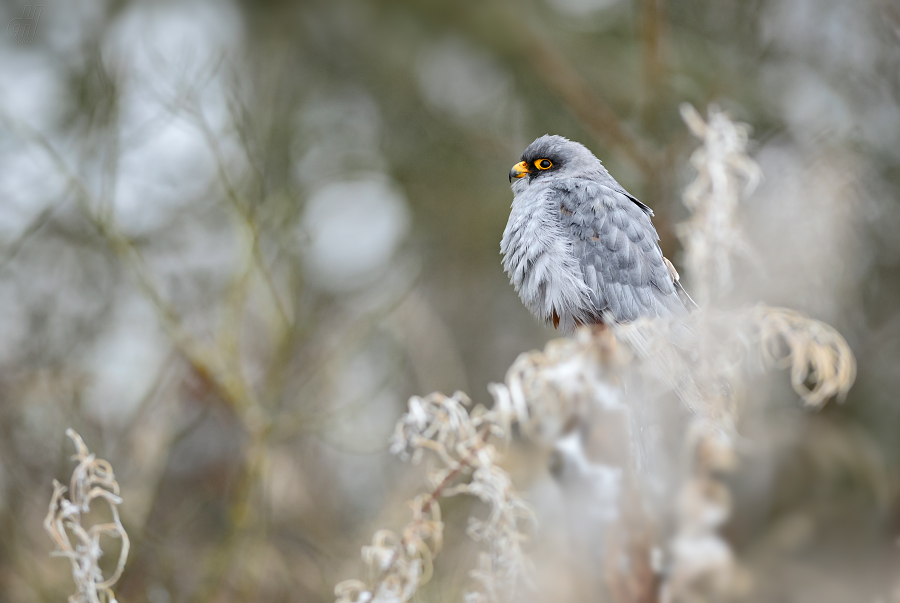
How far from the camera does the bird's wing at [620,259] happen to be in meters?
3.19

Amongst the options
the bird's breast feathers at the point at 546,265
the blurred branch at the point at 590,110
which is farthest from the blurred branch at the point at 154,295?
the blurred branch at the point at 590,110

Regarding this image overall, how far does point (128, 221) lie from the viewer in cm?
486

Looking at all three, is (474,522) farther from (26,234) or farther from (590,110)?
Result: (26,234)

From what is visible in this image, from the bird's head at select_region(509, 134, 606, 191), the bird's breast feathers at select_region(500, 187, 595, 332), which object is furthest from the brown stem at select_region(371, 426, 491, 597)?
the bird's head at select_region(509, 134, 606, 191)

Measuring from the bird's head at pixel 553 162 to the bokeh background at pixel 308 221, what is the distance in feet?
3.40

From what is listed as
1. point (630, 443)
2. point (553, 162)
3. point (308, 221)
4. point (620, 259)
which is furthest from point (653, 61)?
point (630, 443)

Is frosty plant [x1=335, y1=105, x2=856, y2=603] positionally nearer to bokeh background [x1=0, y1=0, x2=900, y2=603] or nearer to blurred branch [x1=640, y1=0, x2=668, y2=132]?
bokeh background [x1=0, y1=0, x2=900, y2=603]

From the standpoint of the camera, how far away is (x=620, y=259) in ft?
10.6

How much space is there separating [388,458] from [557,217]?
12.4ft

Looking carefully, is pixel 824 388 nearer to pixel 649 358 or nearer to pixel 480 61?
pixel 649 358

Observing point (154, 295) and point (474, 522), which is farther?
point (154, 295)

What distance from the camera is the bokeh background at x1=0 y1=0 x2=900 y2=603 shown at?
4.44 meters

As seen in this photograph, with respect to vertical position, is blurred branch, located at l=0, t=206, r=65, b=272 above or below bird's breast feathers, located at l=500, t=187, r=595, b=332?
above

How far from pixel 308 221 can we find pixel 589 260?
301 centimetres
